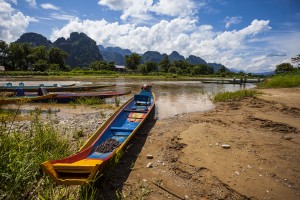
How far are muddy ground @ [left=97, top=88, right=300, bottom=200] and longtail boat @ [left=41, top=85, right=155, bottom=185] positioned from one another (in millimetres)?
594

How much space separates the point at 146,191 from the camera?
4906mm

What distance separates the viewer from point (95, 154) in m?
5.83

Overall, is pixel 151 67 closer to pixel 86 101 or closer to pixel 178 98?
pixel 178 98

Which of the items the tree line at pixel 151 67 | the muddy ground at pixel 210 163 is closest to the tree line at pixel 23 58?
the tree line at pixel 151 67

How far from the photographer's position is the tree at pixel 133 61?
273 ft

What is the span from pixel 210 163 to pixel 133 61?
79.8m

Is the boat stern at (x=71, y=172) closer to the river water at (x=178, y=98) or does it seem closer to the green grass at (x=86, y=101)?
the river water at (x=178, y=98)

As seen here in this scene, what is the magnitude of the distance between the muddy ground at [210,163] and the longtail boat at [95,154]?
0.59 metres

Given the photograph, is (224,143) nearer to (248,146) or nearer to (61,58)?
(248,146)

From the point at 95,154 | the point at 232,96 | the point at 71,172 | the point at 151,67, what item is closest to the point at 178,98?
the point at 232,96

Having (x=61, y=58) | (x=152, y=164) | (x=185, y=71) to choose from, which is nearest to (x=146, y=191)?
(x=152, y=164)

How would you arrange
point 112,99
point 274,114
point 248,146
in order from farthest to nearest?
point 112,99
point 274,114
point 248,146

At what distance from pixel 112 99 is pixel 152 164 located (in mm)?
12271

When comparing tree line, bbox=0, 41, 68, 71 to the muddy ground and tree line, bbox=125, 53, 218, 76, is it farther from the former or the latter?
the muddy ground
